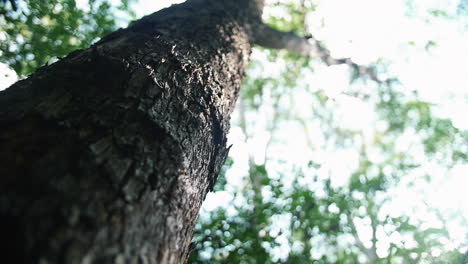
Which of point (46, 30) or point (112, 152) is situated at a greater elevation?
point (46, 30)

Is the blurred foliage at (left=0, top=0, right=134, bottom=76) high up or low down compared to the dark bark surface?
up

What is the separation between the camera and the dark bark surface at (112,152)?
83 cm

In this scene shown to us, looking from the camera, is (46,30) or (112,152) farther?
(46,30)

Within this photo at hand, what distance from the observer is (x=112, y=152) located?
3.60 ft

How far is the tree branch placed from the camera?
4372mm

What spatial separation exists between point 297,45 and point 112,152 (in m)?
4.52

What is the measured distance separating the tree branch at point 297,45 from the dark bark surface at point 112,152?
251 centimetres

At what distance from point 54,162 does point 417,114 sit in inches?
309

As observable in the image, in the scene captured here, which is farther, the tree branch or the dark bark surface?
the tree branch

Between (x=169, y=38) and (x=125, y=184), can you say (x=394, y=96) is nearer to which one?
(x=169, y=38)

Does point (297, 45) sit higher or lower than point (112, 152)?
higher

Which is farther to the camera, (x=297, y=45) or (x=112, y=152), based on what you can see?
(x=297, y=45)

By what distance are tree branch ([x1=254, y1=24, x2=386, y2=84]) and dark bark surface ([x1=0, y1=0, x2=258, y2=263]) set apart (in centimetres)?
251

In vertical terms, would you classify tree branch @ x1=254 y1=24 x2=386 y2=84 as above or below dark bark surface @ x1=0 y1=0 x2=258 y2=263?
above
